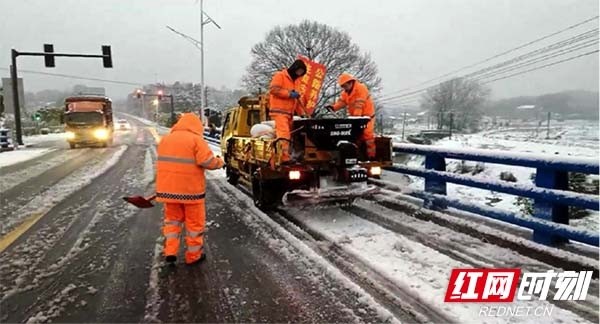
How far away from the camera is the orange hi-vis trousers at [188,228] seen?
15.7ft

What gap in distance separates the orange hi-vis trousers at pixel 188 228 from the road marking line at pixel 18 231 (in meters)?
2.21

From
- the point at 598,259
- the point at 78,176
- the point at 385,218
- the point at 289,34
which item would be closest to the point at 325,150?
the point at 385,218

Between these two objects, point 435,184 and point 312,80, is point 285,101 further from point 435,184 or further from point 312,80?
point 312,80

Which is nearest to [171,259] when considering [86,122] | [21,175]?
[21,175]

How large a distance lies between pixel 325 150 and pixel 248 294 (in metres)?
3.37

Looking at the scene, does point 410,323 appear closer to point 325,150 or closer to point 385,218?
point 385,218

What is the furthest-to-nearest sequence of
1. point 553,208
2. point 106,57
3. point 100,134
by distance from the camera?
Result: 1. point 106,57
2. point 100,134
3. point 553,208

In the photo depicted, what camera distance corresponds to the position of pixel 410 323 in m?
3.38

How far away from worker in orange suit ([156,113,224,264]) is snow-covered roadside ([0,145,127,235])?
2992 mm

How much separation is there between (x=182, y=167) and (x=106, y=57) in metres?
24.8

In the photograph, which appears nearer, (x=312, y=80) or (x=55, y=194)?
(x=55, y=194)

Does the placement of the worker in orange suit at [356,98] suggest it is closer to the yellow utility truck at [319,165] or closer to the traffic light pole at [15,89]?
the yellow utility truck at [319,165]

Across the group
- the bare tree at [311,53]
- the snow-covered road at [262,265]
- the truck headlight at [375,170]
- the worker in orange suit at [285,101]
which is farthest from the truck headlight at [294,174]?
the bare tree at [311,53]

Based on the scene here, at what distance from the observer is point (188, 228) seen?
483cm
